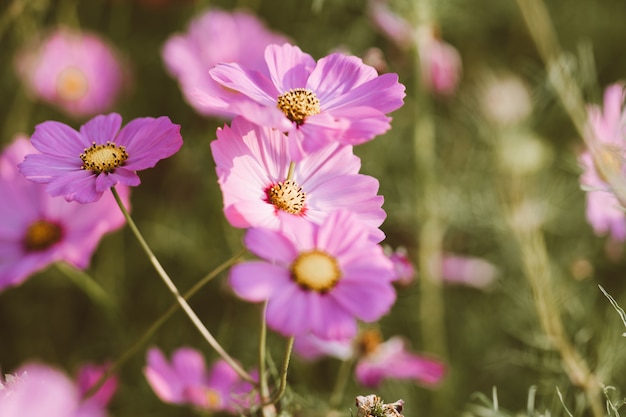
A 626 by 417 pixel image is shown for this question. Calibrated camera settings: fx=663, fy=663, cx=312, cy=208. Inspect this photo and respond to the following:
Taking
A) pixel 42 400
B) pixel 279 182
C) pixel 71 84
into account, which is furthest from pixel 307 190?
pixel 71 84

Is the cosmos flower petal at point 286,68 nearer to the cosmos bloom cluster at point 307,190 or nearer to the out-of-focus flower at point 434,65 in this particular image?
the cosmos bloom cluster at point 307,190

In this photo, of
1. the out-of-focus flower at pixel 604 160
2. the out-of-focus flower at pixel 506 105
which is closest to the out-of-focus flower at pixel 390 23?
the out-of-focus flower at pixel 506 105

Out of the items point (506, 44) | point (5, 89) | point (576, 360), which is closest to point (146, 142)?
point (576, 360)

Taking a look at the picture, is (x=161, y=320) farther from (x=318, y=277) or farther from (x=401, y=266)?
(x=401, y=266)

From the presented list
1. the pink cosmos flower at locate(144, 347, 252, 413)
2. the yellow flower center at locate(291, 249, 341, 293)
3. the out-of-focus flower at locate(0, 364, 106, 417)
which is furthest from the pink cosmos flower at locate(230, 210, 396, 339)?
the pink cosmos flower at locate(144, 347, 252, 413)

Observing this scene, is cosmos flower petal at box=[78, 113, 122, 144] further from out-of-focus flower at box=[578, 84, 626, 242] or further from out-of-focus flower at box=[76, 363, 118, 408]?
out-of-focus flower at box=[578, 84, 626, 242]

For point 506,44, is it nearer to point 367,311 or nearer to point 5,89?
point 5,89
